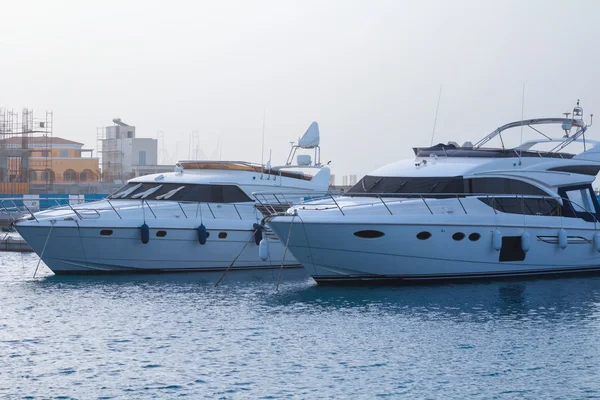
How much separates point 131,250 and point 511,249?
8.96 metres

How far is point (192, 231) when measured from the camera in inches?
972

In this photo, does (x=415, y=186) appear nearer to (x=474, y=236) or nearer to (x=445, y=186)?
(x=445, y=186)

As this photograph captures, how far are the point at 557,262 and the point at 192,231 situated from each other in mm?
8714

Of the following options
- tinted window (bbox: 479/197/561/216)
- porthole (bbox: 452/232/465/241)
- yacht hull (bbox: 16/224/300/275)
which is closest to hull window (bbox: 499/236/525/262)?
tinted window (bbox: 479/197/561/216)

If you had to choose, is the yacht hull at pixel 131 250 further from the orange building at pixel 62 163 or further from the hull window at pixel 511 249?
the orange building at pixel 62 163

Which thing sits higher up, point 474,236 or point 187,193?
point 187,193

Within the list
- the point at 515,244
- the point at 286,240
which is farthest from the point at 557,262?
the point at 286,240

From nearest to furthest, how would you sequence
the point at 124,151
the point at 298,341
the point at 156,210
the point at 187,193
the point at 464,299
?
the point at 298,341
the point at 464,299
the point at 156,210
the point at 187,193
the point at 124,151

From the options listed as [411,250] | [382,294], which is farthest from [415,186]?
[382,294]

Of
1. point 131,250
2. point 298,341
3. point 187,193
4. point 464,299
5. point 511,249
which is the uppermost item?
point 187,193

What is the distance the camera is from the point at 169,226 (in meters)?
24.3

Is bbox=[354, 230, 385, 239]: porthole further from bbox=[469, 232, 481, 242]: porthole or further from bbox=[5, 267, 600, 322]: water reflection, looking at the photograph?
bbox=[469, 232, 481, 242]: porthole

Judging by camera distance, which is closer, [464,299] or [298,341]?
[298,341]

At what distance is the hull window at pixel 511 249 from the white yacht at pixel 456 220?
0.09ft
